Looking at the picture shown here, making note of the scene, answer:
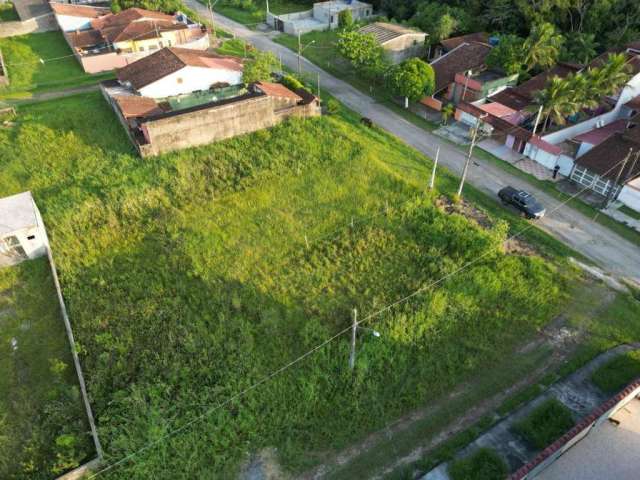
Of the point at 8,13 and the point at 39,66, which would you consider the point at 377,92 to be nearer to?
A: the point at 39,66

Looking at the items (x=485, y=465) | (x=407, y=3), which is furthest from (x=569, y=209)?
(x=407, y=3)

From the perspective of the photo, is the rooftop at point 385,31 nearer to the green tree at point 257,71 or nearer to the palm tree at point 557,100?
the green tree at point 257,71

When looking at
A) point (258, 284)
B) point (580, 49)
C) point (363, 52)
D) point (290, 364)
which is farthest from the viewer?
point (363, 52)

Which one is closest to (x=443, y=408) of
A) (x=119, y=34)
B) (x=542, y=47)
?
(x=542, y=47)

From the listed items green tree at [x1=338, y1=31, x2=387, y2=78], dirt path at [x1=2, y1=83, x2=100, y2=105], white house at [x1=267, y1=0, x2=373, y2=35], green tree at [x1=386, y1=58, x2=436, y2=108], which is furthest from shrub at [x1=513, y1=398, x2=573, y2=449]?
white house at [x1=267, y1=0, x2=373, y2=35]

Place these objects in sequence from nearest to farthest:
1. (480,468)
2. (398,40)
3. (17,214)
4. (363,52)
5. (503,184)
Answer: (480,468) < (17,214) < (503,184) < (363,52) < (398,40)

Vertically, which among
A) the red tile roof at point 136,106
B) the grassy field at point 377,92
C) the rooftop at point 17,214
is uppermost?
the red tile roof at point 136,106

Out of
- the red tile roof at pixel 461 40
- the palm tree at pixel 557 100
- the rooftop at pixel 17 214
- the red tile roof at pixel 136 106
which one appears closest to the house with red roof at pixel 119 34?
the red tile roof at pixel 136 106

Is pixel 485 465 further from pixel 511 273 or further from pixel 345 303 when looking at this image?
pixel 511 273
